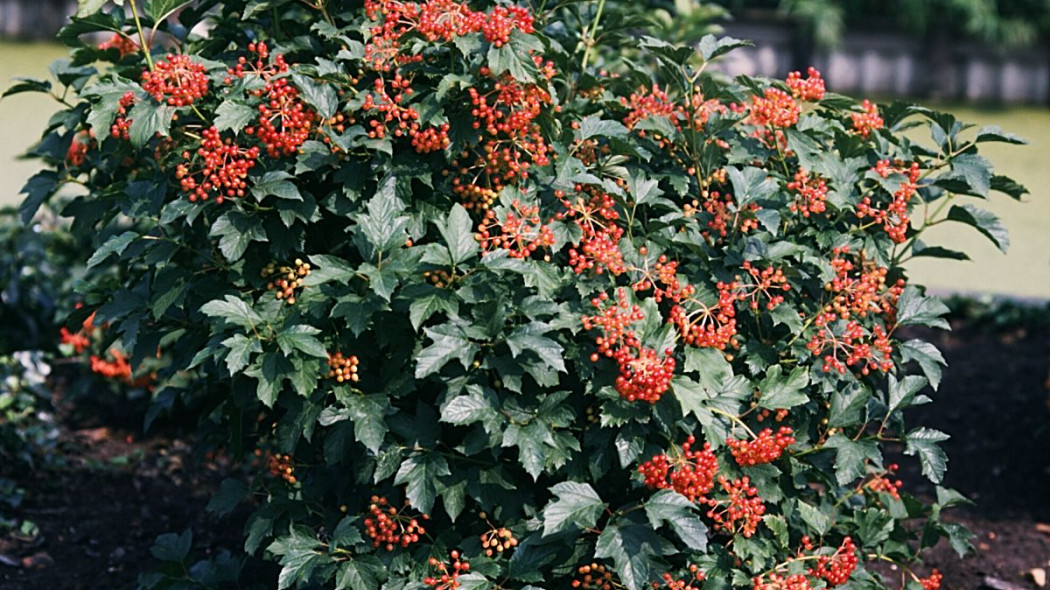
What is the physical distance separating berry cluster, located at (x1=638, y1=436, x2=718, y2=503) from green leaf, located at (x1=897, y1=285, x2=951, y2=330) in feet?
2.03

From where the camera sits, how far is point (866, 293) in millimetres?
2664

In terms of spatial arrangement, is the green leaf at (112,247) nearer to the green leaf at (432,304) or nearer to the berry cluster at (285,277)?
the berry cluster at (285,277)

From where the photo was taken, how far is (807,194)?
269 cm

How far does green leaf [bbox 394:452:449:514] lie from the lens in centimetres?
246

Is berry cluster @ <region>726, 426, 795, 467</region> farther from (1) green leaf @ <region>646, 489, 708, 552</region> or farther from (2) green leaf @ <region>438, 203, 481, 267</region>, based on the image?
(2) green leaf @ <region>438, 203, 481, 267</region>

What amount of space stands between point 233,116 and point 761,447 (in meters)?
1.26

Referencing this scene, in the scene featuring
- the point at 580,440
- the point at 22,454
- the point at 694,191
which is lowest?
the point at 22,454

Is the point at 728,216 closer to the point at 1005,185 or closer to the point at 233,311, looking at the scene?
the point at 1005,185

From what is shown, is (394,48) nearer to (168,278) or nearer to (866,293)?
(168,278)

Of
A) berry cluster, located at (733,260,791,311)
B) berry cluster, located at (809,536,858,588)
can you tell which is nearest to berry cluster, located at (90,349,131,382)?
berry cluster, located at (733,260,791,311)

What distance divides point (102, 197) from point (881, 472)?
6.25 feet

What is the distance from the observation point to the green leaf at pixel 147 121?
248 cm

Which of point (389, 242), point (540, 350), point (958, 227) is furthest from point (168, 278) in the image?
point (958, 227)

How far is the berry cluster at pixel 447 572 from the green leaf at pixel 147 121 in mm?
1034
